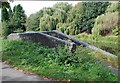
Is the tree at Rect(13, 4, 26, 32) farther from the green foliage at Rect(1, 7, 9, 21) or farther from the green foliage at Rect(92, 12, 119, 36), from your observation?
the green foliage at Rect(92, 12, 119, 36)

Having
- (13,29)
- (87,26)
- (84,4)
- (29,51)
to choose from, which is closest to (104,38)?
(87,26)

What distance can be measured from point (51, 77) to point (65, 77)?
407 mm

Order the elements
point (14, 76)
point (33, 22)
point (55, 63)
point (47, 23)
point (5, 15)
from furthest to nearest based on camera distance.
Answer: point (33, 22), point (47, 23), point (5, 15), point (55, 63), point (14, 76)

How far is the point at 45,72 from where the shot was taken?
865cm

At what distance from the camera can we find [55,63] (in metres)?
9.88

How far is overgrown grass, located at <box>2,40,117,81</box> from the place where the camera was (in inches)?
338

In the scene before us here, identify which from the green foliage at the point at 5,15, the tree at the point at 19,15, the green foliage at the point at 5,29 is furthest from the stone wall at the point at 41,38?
the tree at the point at 19,15

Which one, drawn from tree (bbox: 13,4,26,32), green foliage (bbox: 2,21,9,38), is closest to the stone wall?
green foliage (bbox: 2,21,9,38)

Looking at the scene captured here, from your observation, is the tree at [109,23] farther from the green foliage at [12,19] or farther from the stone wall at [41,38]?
the stone wall at [41,38]

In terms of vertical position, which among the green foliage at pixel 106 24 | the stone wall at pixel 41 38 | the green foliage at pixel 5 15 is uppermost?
the green foliage at pixel 5 15

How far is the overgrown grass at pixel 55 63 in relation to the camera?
338 inches

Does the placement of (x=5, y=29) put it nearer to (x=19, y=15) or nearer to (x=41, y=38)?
(x=19, y=15)

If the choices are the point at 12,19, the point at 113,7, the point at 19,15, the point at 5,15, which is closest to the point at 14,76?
the point at 5,15

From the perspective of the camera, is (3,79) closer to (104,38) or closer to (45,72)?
(45,72)
